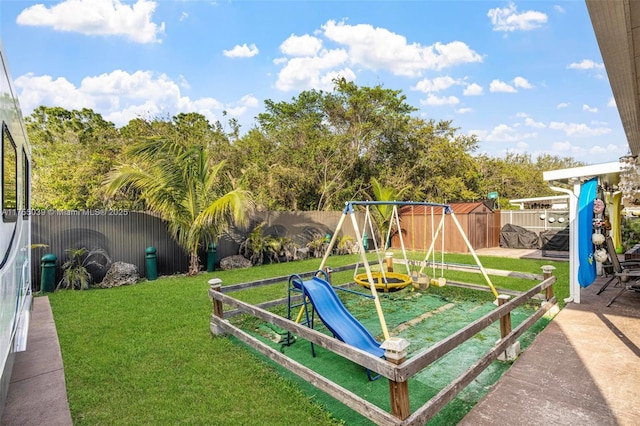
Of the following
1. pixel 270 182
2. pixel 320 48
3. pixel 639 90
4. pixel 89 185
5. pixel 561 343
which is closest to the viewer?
pixel 639 90

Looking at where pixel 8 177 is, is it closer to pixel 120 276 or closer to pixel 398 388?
pixel 398 388

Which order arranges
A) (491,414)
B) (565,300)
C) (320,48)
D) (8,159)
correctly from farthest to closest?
(320,48) → (565,300) → (8,159) → (491,414)

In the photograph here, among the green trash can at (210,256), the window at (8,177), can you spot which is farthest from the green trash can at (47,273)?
the window at (8,177)

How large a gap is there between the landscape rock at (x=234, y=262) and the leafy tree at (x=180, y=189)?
1.00 meters

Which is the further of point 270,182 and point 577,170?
point 270,182

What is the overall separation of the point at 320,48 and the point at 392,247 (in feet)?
38.9

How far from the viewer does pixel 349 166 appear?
17.7 meters

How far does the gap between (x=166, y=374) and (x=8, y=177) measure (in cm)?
235

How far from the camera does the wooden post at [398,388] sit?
2447 millimetres

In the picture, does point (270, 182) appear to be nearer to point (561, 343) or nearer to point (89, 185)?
point (89, 185)

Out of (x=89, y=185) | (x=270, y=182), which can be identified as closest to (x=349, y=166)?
(x=270, y=182)

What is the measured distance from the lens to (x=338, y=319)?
13.1 feet

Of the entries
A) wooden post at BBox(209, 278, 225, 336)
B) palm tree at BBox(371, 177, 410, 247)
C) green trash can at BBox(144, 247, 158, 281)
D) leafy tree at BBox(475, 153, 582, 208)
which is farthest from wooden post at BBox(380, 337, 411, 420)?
leafy tree at BBox(475, 153, 582, 208)

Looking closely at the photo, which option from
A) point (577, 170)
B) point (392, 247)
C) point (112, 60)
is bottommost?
point (392, 247)
